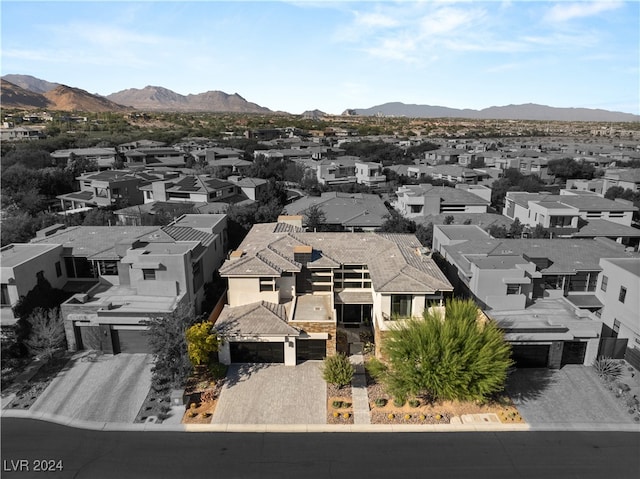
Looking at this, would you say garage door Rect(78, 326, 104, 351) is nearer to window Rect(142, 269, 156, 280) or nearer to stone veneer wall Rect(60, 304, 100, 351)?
stone veneer wall Rect(60, 304, 100, 351)

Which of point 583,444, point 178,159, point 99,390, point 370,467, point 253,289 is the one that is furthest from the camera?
point 178,159

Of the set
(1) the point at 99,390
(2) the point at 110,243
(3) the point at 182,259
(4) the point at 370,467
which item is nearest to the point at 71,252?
(2) the point at 110,243

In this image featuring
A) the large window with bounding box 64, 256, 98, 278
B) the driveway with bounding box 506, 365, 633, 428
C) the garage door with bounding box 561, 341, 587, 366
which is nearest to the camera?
the driveway with bounding box 506, 365, 633, 428

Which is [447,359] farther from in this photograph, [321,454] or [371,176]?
[371,176]

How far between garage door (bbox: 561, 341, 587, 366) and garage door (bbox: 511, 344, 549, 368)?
3.82 feet

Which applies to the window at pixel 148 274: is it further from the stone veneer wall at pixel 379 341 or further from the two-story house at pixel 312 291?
the stone veneer wall at pixel 379 341

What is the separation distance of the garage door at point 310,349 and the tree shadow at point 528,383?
9479 mm

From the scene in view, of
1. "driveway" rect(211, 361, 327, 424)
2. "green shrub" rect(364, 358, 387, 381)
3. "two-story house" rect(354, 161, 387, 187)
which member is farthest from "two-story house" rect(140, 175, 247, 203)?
"green shrub" rect(364, 358, 387, 381)

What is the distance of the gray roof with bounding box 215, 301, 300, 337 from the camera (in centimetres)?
2291

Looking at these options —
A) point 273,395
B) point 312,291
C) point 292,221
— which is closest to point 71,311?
point 273,395

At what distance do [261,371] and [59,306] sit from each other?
43.3 ft

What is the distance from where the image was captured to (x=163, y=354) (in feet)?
70.6

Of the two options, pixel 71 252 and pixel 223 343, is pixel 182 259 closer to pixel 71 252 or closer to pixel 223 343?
pixel 223 343

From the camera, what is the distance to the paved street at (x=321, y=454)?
16.8 m
